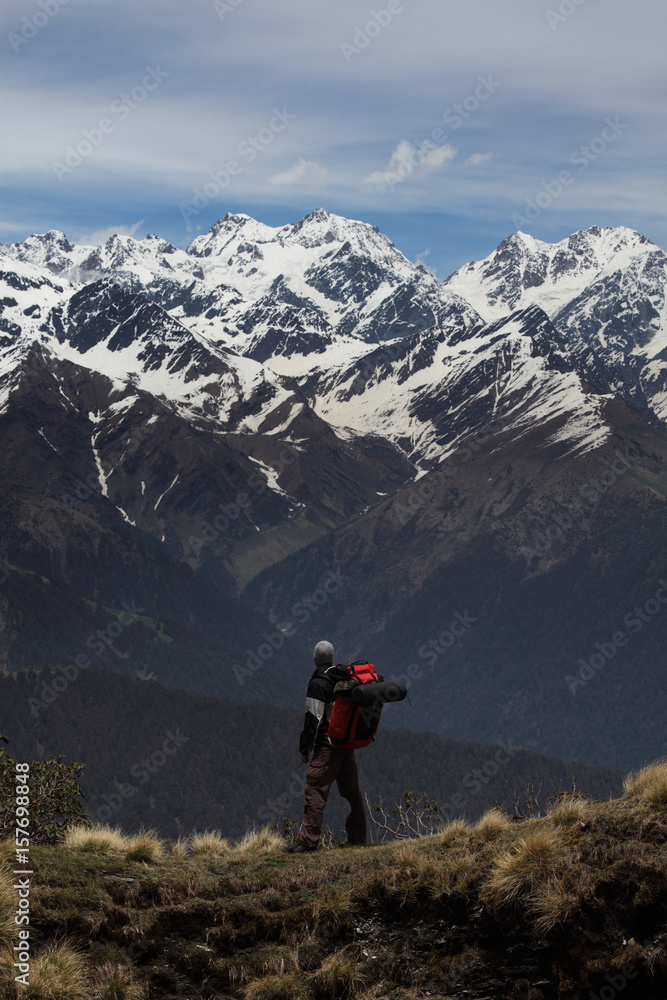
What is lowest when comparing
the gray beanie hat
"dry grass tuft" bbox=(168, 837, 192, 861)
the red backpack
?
"dry grass tuft" bbox=(168, 837, 192, 861)

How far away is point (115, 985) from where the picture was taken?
1683cm

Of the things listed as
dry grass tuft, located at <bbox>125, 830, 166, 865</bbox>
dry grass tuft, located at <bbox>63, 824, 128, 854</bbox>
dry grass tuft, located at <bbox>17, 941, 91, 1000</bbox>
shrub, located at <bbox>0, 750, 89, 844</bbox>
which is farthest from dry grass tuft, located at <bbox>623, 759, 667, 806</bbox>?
shrub, located at <bbox>0, 750, 89, 844</bbox>

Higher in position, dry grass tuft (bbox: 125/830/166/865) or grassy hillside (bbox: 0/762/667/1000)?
dry grass tuft (bbox: 125/830/166/865)

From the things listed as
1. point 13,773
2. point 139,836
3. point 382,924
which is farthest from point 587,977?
point 13,773

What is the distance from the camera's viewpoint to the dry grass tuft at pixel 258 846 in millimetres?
24109

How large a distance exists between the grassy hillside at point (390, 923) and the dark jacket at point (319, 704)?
3800 mm

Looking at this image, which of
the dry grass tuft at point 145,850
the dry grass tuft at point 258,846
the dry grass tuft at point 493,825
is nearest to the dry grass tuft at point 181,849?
the dry grass tuft at point 145,850

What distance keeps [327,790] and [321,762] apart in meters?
0.68

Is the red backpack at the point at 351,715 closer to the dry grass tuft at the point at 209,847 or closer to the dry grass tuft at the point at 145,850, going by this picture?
the dry grass tuft at the point at 209,847

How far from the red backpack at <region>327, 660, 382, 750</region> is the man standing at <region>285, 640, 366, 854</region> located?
0.23 m

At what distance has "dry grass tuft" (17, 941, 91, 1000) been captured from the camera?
53.1 ft

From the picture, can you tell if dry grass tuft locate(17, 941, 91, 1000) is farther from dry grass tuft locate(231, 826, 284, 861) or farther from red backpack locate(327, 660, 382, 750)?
red backpack locate(327, 660, 382, 750)

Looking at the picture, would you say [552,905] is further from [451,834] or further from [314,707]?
[314,707]

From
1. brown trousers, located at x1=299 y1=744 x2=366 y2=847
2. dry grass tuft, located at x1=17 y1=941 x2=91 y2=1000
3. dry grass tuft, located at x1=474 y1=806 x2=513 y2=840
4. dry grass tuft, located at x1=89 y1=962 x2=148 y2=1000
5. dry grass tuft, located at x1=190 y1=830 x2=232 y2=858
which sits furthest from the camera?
dry grass tuft, located at x1=190 y1=830 x2=232 y2=858
